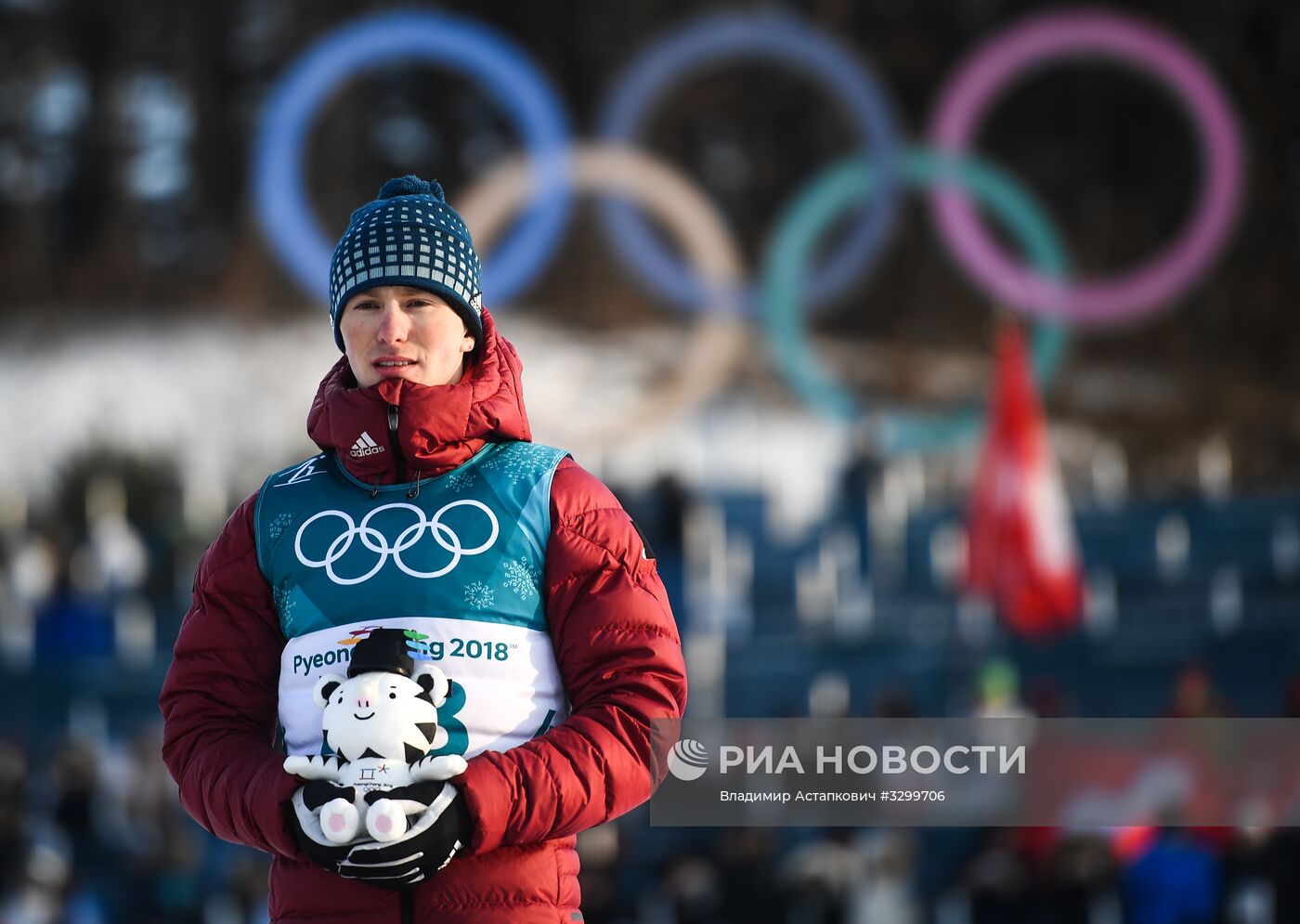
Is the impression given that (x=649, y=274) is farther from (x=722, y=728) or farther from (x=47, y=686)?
(x=722, y=728)

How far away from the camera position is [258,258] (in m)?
23.8

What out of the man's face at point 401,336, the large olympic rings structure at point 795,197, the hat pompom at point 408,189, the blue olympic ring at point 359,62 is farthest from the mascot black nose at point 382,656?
the large olympic rings structure at point 795,197

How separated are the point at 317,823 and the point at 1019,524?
38.4ft

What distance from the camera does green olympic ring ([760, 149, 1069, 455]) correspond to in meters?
19.7

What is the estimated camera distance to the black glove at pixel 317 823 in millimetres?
2117

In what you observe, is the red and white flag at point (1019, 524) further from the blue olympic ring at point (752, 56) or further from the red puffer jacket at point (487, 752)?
the red puffer jacket at point (487, 752)

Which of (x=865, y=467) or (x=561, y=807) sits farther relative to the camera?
(x=865, y=467)

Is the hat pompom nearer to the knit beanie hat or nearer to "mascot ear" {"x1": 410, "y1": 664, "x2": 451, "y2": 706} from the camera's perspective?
the knit beanie hat

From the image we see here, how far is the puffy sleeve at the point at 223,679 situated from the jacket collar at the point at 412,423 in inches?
7.1

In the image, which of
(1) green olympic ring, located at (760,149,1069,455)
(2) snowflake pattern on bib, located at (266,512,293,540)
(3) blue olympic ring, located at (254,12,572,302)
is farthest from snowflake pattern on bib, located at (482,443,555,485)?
(1) green olympic ring, located at (760,149,1069,455)

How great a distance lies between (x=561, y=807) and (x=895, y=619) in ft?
36.3

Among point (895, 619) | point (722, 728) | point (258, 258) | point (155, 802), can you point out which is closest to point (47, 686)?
point (155, 802)

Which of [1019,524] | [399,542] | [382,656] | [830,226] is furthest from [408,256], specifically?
[830,226]

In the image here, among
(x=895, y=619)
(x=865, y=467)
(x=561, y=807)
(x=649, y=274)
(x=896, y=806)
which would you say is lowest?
(x=561, y=807)
